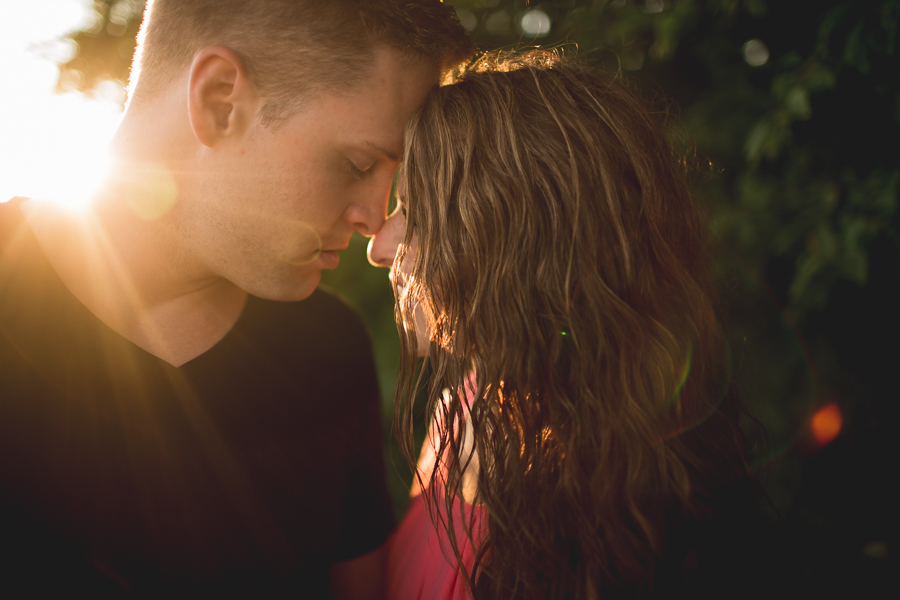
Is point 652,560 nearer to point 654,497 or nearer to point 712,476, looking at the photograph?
point 654,497

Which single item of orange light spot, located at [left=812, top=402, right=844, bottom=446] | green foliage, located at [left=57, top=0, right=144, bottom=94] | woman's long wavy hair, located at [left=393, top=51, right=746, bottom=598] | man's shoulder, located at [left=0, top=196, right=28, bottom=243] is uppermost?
green foliage, located at [left=57, top=0, right=144, bottom=94]

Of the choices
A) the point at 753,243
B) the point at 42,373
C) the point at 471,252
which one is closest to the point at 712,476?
the point at 471,252

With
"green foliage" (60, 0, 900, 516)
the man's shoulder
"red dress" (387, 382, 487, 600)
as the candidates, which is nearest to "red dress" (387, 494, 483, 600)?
"red dress" (387, 382, 487, 600)

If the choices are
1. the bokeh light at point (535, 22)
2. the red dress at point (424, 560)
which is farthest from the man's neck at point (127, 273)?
the bokeh light at point (535, 22)

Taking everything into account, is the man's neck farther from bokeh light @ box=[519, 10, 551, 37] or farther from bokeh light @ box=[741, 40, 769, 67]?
bokeh light @ box=[741, 40, 769, 67]

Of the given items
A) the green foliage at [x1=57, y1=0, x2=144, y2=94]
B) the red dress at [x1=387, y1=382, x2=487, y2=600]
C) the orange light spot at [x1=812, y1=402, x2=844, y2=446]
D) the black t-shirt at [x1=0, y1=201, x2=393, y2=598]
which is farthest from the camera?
the green foliage at [x1=57, y1=0, x2=144, y2=94]

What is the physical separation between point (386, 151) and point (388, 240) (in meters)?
0.33

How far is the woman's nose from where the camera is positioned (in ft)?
5.62

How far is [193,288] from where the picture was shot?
1587 millimetres

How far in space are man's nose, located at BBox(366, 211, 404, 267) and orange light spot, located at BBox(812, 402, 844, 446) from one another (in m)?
2.01

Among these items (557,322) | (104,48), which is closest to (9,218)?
(557,322)

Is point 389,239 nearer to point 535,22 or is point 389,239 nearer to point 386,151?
point 386,151

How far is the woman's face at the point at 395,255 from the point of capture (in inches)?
61.7

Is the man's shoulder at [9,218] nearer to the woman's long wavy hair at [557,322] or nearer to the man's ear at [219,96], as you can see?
the man's ear at [219,96]
